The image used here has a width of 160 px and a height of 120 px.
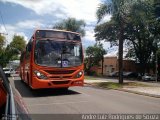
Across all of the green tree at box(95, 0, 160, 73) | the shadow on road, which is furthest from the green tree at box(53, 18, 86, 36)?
the shadow on road

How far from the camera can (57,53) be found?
16.4m

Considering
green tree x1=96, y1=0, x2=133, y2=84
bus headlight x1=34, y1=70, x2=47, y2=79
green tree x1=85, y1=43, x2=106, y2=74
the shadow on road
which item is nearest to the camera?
bus headlight x1=34, y1=70, x2=47, y2=79

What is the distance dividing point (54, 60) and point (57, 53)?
415mm

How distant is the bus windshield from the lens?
16.1 meters

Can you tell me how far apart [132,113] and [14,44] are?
243 ft

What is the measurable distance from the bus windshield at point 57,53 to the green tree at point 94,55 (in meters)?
58.8

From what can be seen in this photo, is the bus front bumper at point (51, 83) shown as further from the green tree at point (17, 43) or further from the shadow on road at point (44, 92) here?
the green tree at point (17, 43)

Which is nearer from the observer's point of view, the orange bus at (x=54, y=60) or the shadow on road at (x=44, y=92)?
the orange bus at (x=54, y=60)

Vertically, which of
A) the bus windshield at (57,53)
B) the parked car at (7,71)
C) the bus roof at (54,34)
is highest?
the bus roof at (54,34)

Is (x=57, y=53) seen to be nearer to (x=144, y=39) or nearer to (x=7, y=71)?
(x=7, y=71)

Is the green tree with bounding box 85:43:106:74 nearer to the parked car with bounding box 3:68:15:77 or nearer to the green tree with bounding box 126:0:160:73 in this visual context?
the green tree with bounding box 126:0:160:73

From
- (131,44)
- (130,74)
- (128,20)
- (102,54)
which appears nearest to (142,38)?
(131,44)

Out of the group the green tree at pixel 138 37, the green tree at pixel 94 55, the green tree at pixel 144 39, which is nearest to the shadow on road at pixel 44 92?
the green tree at pixel 144 39

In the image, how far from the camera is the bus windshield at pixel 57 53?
52.9 feet
